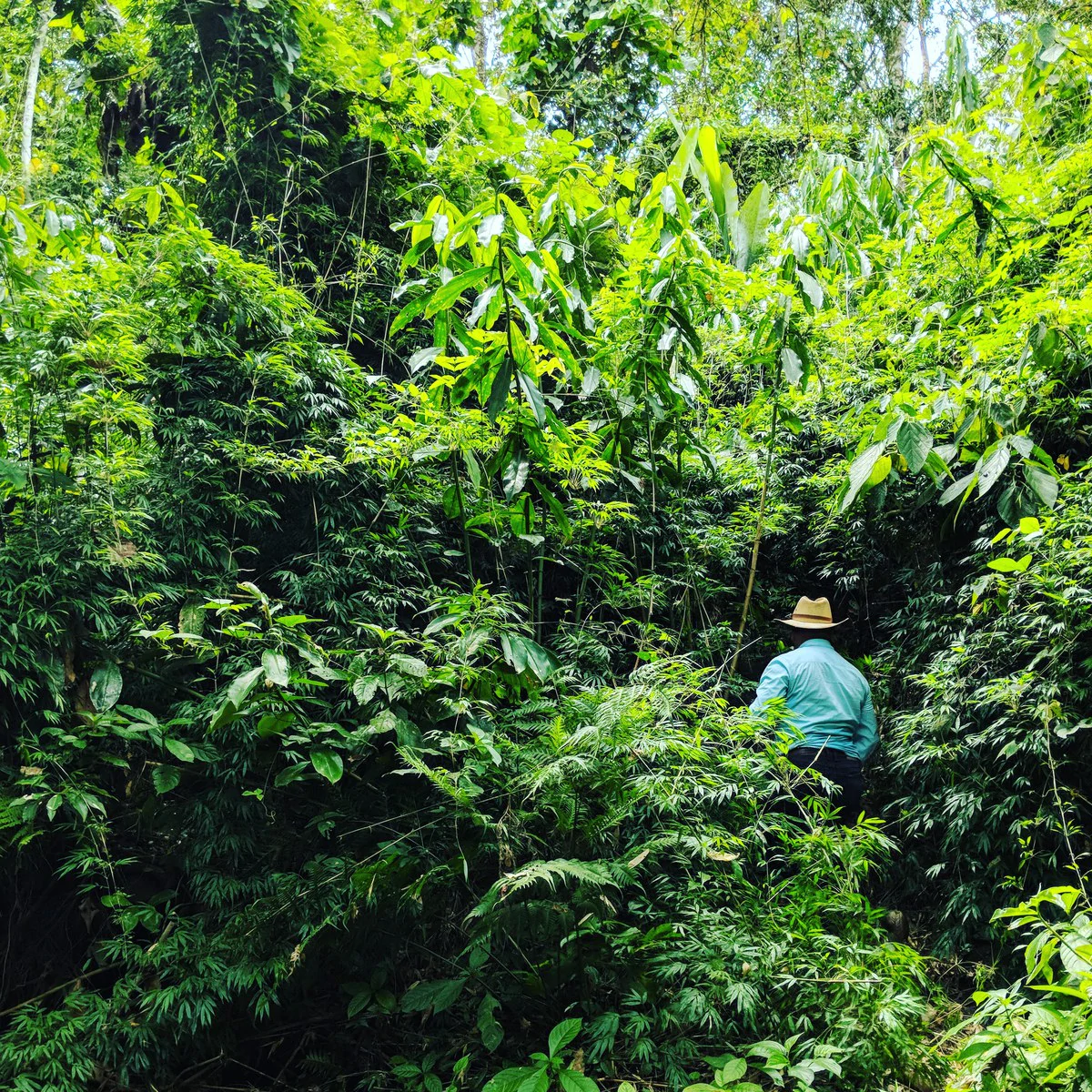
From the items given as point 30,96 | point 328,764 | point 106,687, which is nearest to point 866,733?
point 328,764

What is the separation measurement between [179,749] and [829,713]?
249 centimetres

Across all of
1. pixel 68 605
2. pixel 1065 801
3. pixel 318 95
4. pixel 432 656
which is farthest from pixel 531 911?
pixel 318 95

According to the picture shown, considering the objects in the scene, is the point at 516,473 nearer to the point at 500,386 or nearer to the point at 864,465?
the point at 500,386

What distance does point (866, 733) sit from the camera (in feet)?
11.7

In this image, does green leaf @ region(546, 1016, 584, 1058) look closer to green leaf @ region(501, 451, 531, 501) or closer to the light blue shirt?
the light blue shirt

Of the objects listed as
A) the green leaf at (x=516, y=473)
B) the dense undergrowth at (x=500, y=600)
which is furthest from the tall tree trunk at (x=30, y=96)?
the green leaf at (x=516, y=473)

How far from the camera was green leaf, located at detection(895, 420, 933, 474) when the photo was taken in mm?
3201

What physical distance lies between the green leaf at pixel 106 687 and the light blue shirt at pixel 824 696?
2387mm

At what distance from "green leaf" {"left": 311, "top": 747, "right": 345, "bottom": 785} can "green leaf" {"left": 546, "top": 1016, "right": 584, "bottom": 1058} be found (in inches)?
37.5

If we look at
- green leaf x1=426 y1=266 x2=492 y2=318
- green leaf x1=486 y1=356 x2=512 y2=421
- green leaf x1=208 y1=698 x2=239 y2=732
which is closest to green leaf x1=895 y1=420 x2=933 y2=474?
green leaf x1=486 y1=356 x2=512 y2=421

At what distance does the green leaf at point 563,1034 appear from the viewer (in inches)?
86.5

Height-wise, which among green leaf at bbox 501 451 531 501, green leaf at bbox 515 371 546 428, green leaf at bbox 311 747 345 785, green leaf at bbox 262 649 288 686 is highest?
green leaf at bbox 515 371 546 428

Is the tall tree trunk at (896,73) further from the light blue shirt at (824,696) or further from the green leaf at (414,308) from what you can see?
the green leaf at (414,308)

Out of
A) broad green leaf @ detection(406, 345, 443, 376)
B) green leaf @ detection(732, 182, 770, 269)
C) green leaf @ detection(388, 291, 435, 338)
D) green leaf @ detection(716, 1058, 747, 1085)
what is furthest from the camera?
broad green leaf @ detection(406, 345, 443, 376)
